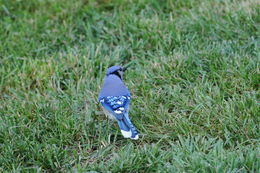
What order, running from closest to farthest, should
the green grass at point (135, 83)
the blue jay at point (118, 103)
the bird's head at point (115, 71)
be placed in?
the green grass at point (135, 83) → the blue jay at point (118, 103) → the bird's head at point (115, 71)

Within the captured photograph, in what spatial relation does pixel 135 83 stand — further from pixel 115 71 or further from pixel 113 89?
pixel 113 89

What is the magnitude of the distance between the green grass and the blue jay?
0.11m

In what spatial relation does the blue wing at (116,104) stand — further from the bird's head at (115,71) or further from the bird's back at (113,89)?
the bird's head at (115,71)

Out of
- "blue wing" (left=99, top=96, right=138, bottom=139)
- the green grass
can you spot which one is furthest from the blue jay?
the green grass

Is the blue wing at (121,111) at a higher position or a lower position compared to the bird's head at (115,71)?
lower

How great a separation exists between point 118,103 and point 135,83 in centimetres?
85

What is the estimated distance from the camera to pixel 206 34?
6.02 meters

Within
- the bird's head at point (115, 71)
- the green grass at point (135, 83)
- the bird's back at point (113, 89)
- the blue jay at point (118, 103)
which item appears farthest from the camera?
the bird's head at point (115, 71)

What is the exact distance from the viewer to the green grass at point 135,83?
4.33m

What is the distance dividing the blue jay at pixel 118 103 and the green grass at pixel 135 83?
11cm

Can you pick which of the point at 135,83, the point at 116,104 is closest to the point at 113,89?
the point at 116,104

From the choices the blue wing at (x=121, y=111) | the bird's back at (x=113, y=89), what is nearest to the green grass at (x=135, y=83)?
the blue wing at (x=121, y=111)

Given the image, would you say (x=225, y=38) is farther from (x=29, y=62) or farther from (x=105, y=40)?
(x=29, y=62)

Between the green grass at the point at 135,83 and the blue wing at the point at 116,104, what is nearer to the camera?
the green grass at the point at 135,83
